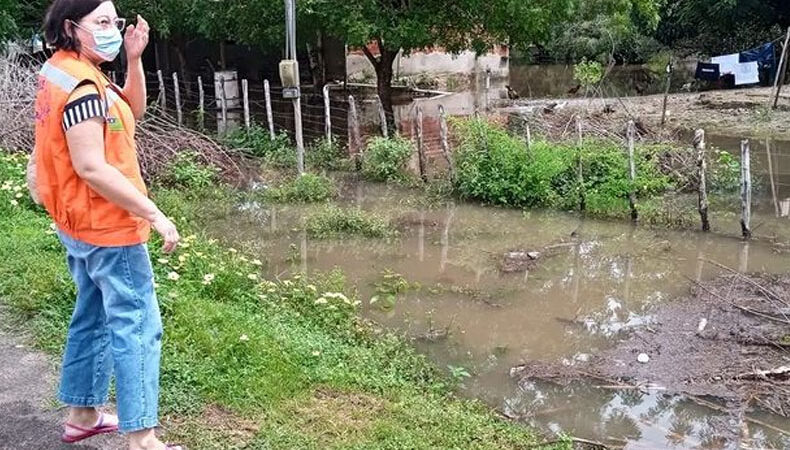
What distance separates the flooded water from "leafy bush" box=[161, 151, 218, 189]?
85 cm

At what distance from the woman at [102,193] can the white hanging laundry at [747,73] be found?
74.0 ft

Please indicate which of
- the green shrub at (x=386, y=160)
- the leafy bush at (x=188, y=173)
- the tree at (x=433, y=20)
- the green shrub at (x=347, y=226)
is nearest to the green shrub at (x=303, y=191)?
the leafy bush at (x=188, y=173)

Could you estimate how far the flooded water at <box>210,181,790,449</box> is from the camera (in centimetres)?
501

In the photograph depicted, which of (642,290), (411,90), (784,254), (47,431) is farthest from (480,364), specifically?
(411,90)

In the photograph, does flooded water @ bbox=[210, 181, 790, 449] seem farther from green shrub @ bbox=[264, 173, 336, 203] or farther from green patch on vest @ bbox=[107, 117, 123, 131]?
green patch on vest @ bbox=[107, 117, 123, 131]

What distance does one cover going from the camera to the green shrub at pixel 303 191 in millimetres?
10570

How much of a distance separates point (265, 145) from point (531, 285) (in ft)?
22.6

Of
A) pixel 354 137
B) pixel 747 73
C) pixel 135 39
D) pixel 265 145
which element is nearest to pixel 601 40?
pixel 747 73

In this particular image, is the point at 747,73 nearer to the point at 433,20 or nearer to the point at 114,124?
the point at 433,20

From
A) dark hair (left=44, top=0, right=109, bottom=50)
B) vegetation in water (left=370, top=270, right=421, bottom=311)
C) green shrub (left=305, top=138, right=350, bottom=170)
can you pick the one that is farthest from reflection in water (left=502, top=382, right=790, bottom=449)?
green shrub (left=305, top=138, right=350, bottom=170)

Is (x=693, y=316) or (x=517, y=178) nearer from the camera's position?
(x=693, y=316)

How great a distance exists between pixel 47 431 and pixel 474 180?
7.65m

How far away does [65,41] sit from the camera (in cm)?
272

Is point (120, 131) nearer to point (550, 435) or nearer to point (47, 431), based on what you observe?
point (47, 431)
